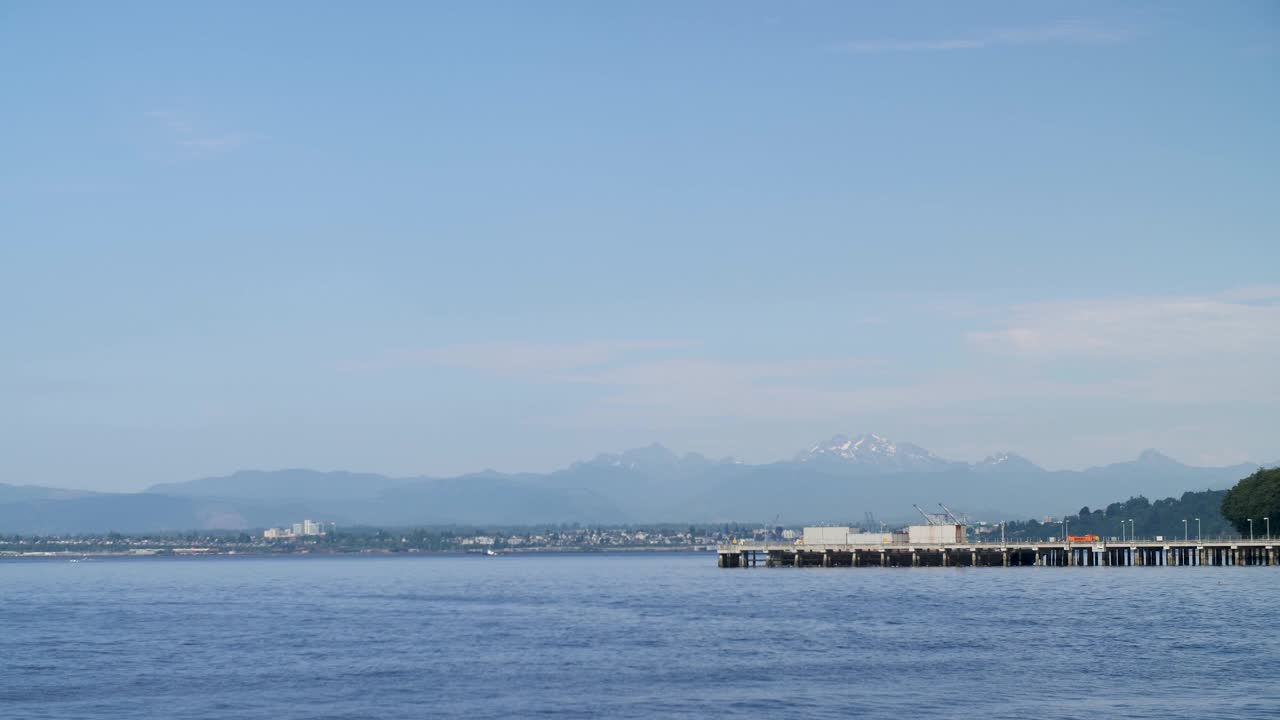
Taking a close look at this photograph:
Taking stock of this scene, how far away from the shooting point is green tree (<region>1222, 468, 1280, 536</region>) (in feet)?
606

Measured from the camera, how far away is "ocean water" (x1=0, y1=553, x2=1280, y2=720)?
185ft

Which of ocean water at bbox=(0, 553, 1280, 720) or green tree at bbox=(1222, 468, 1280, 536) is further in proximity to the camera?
green tree at bbox=(1222, 468, 1280, 536)

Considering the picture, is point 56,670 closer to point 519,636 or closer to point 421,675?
point 421,675

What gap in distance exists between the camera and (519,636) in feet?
282

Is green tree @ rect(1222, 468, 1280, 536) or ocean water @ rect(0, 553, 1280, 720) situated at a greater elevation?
green tree @ rect(1222, 468, 1280, 536)

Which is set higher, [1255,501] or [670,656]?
[1255,501]

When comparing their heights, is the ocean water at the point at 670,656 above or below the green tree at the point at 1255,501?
below

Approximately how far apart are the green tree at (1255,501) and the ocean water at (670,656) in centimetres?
6431

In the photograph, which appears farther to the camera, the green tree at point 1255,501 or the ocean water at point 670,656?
the green tree at point 1255,501

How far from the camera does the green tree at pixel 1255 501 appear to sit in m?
185

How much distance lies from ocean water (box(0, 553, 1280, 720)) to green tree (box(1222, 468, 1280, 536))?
64.3 meters

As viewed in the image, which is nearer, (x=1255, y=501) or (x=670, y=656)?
(x=670, y=656)

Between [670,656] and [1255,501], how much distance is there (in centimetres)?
13728

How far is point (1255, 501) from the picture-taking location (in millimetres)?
187375
